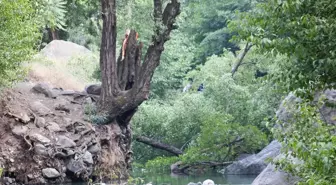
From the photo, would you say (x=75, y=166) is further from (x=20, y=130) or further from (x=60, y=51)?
(x=60, y=51)

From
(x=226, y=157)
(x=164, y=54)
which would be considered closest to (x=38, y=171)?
(x=226, y=157)

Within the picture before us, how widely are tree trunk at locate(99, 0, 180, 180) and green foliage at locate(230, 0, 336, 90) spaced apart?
33.9 ft

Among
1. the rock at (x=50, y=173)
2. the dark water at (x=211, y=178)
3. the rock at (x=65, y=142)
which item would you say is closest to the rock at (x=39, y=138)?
the rock at (x=65, y=142)

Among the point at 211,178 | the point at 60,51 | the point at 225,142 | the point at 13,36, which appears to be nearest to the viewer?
the point at 13,36

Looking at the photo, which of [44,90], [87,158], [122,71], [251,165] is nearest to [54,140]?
[87,158]

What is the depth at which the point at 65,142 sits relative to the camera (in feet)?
54.1

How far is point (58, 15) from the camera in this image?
66.1ft

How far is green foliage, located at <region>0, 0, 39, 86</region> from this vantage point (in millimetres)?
13367

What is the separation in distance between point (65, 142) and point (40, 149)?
894 mm

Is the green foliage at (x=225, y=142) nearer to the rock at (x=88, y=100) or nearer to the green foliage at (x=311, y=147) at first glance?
the rock at (x=88, y=100)

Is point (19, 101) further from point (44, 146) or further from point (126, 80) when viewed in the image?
point (126, 80)

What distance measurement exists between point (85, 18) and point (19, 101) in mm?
9839

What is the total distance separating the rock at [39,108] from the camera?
1723 centimetres

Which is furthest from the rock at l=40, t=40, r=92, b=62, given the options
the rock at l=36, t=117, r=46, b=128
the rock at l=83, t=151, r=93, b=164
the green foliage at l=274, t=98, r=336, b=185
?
the green foliage at l=274, t=98, r=336, b=185
